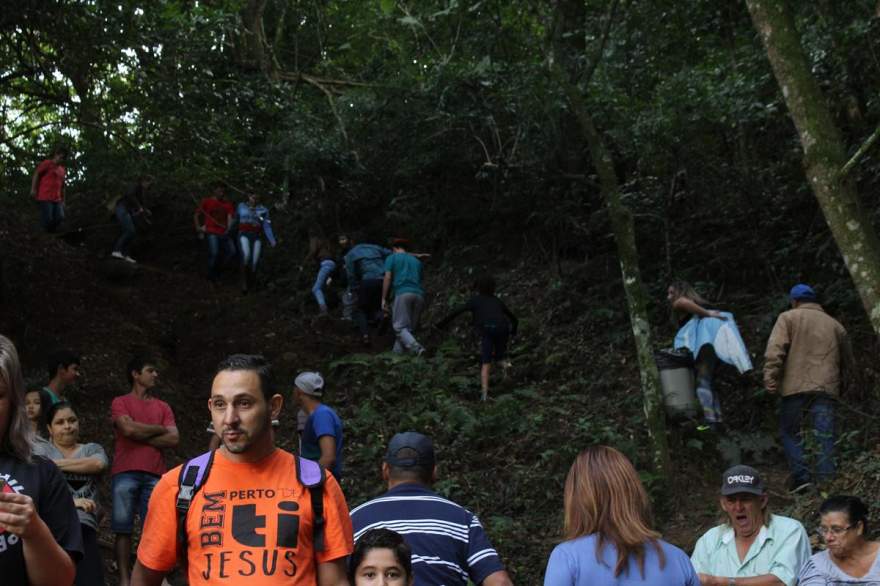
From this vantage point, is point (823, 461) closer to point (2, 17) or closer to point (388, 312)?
point (388, 312)

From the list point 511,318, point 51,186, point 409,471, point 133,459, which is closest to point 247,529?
point 409,471

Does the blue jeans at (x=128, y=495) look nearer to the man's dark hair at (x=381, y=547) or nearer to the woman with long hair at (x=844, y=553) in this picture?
the man's dark hair at (x=381, y=547)

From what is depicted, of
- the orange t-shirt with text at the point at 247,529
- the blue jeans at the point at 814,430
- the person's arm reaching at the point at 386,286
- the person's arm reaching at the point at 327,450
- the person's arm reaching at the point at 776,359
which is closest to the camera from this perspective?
the orange t-shirt with text at the point at 247,529

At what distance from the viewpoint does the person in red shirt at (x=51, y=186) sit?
19.0m

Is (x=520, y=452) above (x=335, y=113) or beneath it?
beneath

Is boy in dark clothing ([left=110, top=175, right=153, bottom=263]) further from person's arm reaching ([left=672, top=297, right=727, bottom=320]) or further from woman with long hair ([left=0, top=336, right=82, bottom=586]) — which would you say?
woman with long hair ([left=0, top=336, right=82, bottom=586])

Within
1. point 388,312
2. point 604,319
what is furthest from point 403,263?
point 604,319

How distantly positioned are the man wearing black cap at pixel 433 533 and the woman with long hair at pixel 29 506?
1567mm

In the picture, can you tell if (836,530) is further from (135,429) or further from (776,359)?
(135,429)

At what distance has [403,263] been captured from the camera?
16844 millimetres

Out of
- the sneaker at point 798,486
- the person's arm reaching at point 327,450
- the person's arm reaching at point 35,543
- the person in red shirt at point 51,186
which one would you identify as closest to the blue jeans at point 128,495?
the person's arm reaching at point 327,450

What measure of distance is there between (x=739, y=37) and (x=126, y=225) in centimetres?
1138

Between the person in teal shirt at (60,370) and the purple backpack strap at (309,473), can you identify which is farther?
the person in teal shirt at (60,370)

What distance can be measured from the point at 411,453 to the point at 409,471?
0.29 ft
